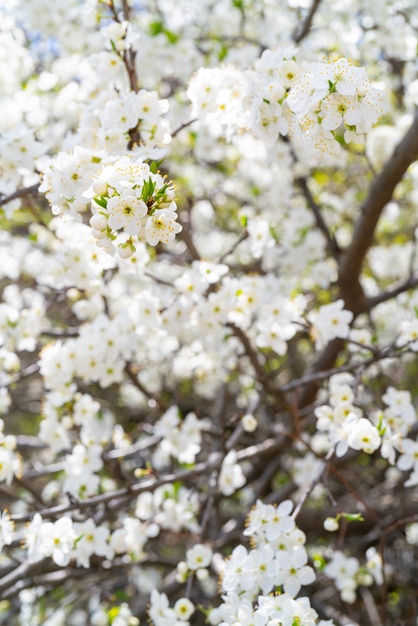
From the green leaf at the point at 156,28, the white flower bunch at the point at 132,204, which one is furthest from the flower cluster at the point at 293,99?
the green leaf at the point at 156,28

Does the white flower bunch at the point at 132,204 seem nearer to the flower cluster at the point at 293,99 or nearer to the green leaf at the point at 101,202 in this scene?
the green leaf at the point at 101,202

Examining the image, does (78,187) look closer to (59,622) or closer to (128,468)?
(59,622)

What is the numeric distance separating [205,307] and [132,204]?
1.28m

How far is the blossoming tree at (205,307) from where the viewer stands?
2014mm

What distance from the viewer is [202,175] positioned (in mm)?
5922

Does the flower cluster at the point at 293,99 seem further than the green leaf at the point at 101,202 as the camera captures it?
Yes

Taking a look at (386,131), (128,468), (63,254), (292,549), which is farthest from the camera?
(128,468)

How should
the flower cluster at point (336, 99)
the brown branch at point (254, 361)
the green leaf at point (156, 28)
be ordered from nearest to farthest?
the flower cluster at point (336, 99) < the brown branch at point (254, 361) < the green leaf at point (156, 28)

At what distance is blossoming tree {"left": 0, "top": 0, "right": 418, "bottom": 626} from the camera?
2.01 meters

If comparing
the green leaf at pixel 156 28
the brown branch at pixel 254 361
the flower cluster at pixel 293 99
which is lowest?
the brown branch at pixel 254 361

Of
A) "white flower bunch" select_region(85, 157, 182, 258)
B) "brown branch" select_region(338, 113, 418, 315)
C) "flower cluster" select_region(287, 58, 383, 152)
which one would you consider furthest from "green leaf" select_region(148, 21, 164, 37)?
"white flower bunch" select_region(85, 157, 182, 258)

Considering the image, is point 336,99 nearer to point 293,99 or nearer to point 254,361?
point 293,99

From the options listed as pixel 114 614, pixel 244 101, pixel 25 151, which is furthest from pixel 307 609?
pixel 25 151

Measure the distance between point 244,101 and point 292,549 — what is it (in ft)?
5.28
